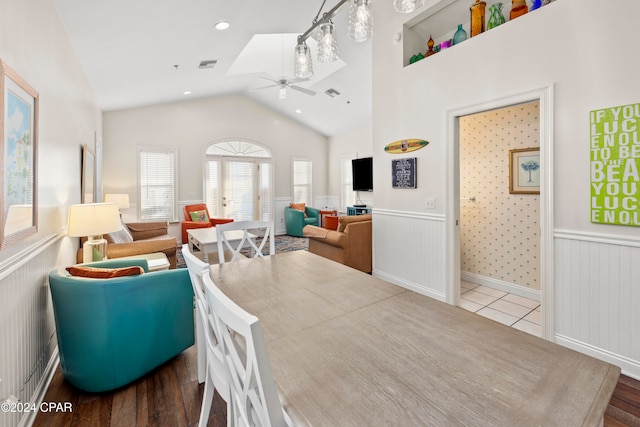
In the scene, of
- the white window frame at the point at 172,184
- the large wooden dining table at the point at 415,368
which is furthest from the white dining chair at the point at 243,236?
the white window frame at the point at 172,184

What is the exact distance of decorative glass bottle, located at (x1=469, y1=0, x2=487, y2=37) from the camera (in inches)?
113

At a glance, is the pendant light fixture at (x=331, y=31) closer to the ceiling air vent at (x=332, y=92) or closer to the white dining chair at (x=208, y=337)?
the white dining chair at (x=208, y=337)

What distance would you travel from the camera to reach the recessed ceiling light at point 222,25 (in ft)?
11.2

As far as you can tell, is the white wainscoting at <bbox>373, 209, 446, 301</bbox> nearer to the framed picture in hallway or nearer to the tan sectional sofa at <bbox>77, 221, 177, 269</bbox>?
the framed picture in hallway

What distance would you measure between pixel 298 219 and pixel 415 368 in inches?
265

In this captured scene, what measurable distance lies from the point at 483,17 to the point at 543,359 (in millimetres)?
3124

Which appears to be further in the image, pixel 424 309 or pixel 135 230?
pixel 135 230

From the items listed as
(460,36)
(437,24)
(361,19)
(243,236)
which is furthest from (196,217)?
(361,19)

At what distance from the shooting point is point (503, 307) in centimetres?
324

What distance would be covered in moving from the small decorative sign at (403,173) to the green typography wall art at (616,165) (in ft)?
5.21

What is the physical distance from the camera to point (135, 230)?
207 inches

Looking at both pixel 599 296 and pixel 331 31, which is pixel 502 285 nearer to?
pixel 599 296

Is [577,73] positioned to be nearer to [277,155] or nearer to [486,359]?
[486,359]

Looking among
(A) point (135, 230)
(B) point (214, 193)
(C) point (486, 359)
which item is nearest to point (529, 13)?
(C) point (486, 359)
